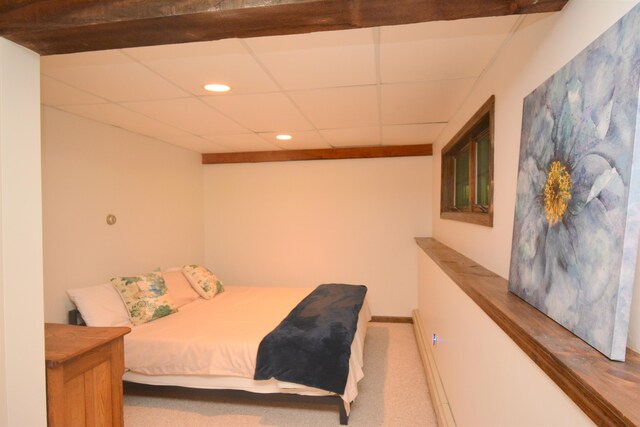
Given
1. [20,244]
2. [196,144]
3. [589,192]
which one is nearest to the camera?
[589,192]

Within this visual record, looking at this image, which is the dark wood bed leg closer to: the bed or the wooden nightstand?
the bed

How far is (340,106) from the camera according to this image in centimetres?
268

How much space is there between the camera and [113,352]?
1947 millimetres

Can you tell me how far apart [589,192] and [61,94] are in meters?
2.98

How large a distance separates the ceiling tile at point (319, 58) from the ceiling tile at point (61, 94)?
1.38 m

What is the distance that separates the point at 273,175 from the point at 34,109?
342 cm

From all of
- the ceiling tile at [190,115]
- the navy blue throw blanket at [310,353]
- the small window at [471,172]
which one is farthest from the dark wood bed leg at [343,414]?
the ceiling tile at [190,115]

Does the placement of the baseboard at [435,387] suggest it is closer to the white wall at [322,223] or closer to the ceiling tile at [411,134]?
the white wall at [322,223]

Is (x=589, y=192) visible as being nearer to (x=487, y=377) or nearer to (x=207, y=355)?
(x=487, y=377)

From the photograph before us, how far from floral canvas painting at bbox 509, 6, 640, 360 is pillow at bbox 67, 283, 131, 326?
2905mm

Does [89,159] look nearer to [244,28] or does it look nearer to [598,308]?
[244,28]

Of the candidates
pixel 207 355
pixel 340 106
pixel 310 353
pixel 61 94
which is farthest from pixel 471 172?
pixel 61 94

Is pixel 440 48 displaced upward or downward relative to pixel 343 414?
upward

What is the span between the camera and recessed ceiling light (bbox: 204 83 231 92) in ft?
7.28
